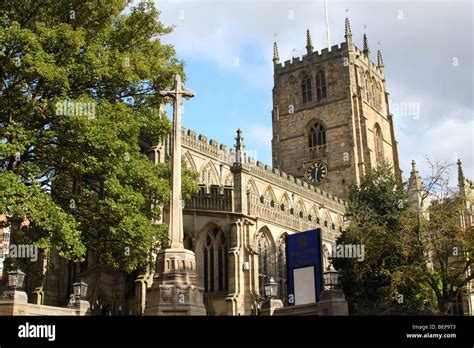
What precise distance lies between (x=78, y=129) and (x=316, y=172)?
162 ft

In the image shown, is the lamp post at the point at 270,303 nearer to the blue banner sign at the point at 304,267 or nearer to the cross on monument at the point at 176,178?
the blue banner sign at the point at 304,267

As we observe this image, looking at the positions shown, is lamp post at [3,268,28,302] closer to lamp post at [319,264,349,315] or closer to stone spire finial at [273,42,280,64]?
lamp post at [319,264,349,315]

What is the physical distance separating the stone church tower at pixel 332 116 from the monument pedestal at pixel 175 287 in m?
47.3

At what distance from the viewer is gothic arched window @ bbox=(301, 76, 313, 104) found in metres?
69.0

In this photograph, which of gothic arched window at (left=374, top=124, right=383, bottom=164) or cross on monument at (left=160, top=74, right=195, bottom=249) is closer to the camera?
cross on monument at (left=160, top=74, right=195, bottom=249)

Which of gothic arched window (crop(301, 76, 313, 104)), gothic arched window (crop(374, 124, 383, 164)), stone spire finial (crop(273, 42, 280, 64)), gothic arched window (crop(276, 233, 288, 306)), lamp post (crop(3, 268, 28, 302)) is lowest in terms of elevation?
lamp post (crop(3, 268, 28, 302))

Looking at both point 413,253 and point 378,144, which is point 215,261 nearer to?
point 413,253

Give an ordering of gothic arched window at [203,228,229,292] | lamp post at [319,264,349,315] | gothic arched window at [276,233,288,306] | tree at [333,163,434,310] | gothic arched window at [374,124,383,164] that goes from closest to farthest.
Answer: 1. lamp post at [319,264,349,315]
2. tree at [333,163,434,310]
3. gothic arched window at [203,228,229,292]
4. gothic arched window at [276,233,288,306]
5. gothic arched window at [374,124,383,164]

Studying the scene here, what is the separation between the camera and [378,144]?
69375 mm

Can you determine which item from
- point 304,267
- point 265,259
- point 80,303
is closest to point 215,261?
point 265,259

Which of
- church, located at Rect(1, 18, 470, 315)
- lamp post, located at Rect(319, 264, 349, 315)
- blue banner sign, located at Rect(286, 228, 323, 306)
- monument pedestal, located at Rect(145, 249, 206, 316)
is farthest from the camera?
church, located at Rect(1, 18, 470, 315)

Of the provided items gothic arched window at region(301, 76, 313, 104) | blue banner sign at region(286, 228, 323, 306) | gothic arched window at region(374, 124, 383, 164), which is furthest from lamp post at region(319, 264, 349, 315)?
gothic arched window at region(301, 76, 313, 104)

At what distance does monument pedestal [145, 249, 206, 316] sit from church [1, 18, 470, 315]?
9.73m

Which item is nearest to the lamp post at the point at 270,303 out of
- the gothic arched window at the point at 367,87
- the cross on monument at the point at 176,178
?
the cross on monument at the point at 176,178
